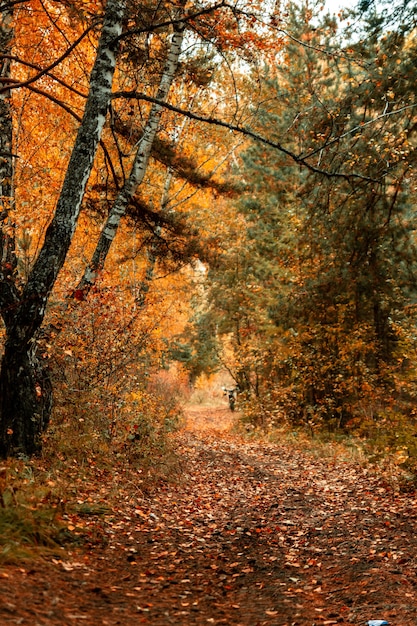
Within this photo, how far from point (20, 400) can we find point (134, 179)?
4084 mm

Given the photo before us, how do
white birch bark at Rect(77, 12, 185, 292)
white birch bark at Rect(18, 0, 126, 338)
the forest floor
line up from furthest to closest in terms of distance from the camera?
white birch bark at Rect(77, 12, 185, 292) → white birch bark at Rect(18, 0, 126, 338) → the forest floor

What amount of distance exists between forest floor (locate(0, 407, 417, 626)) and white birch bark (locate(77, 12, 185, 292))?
3.03 m

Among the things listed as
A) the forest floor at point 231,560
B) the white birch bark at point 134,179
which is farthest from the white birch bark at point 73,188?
the forest floor at point 231,560

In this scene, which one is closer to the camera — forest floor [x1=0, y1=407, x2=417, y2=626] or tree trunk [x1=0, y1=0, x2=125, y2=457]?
forest floor [x1=0, y1=407, x2=417, y2=626]

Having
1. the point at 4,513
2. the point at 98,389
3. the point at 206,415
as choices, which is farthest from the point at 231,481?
the point at 206,415

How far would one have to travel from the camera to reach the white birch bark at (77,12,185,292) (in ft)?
25.4

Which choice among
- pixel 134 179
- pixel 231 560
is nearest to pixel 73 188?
pixel 134 179

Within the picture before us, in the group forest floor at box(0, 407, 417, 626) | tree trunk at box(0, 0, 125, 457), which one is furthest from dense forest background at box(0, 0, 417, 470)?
forest floor at box(0, 407, 417, 626)

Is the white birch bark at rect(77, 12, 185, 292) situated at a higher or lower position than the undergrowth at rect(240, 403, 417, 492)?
higher

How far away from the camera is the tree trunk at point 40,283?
219 inches

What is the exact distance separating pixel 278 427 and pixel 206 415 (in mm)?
6823

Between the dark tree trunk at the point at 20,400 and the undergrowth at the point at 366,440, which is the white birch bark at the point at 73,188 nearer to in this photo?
the dark tree trunk at the point at 20,400

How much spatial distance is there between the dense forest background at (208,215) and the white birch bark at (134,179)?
0.02 m

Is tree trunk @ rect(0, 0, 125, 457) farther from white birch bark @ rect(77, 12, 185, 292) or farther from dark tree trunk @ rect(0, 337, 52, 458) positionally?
white birch bark @ rect(77, 12, 185, 292)
